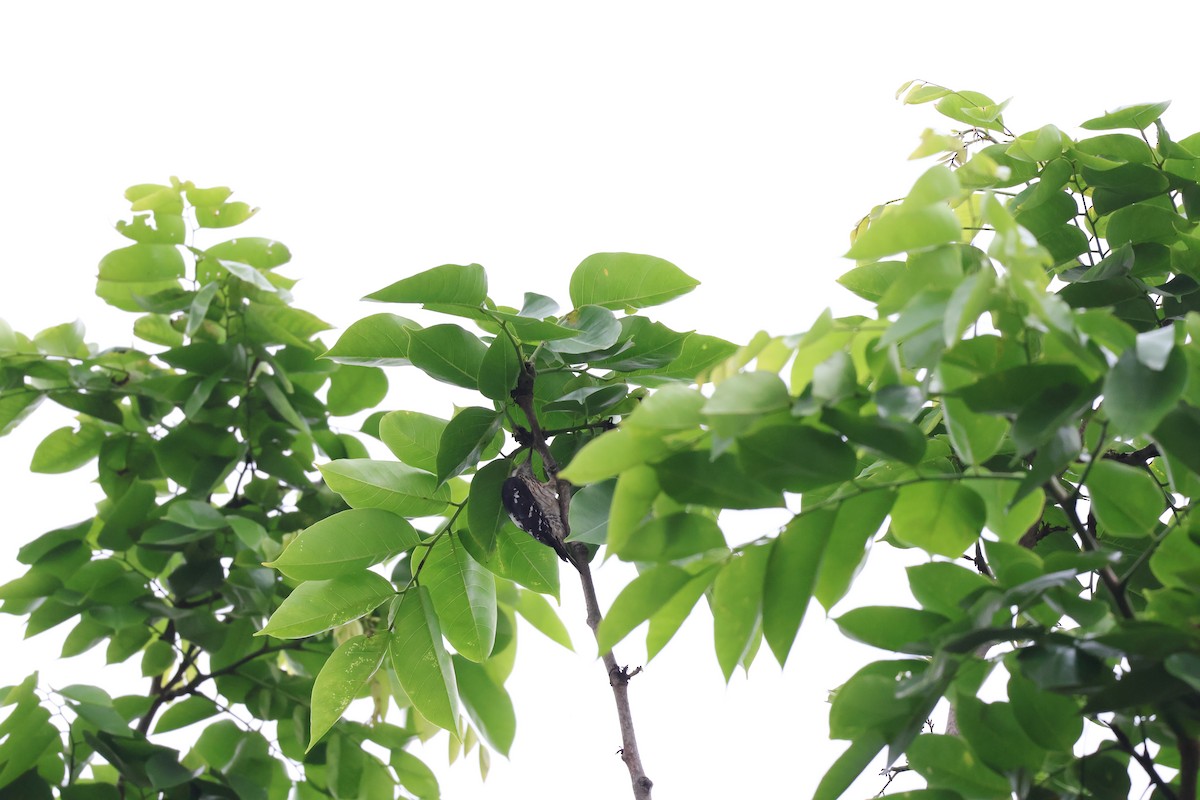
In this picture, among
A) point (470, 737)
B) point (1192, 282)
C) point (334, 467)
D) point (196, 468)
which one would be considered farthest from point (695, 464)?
point (196, 468)

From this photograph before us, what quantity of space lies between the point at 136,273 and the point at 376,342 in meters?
0.58

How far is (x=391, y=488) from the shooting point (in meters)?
0.54

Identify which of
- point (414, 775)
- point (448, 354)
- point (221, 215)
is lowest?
point (414, 775)

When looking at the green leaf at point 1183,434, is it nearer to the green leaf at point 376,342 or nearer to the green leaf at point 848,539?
the green leaf at point 848,539

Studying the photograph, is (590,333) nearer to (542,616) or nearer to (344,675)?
(344,675)

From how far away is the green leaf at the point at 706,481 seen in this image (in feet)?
1.02

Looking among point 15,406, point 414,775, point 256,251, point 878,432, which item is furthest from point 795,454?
point 15,406

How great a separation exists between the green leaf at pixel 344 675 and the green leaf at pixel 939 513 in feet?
0.92

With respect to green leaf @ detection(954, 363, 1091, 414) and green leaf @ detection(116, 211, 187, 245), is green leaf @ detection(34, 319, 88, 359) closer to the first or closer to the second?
green leaf @ detection(116, 211, 187, 245)

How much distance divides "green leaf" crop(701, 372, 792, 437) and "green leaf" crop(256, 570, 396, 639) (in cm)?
29

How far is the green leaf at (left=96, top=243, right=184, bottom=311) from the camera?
0.95 m

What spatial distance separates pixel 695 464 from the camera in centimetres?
31

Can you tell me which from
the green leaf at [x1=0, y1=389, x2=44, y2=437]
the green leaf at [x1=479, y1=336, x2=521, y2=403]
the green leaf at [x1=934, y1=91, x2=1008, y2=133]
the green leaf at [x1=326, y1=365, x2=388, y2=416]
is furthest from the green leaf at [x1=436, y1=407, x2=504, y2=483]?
the green leaf at [x1=0, y1=389, x2=44, y2=437]

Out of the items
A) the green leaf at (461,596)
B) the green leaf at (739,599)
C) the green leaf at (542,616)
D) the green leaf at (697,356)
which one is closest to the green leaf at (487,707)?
the green leaf at (542,616)
